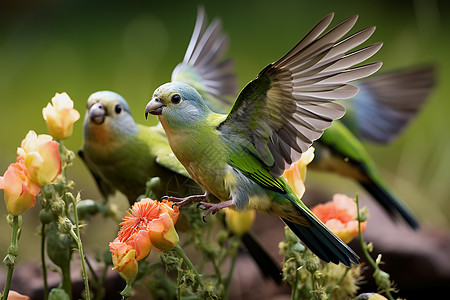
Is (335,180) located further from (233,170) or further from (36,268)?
(233,170)

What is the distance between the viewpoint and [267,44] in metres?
A: 3.10

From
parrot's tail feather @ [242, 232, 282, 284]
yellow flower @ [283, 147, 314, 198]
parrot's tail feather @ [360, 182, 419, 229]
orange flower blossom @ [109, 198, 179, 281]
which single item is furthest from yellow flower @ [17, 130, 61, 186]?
parrot's tail feather @ [360, 182, 419, 229]

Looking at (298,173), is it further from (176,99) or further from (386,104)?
(386,104)

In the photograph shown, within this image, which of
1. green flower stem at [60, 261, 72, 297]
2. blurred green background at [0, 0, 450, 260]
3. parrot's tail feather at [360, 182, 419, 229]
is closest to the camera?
green flower stem at [60, 261, 72, 297]

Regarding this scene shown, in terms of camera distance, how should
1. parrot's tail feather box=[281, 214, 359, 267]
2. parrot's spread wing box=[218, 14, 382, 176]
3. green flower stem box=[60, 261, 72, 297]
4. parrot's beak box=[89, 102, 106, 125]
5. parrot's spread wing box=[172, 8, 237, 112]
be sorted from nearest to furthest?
1. parrot's spread wing box=[218, 14, 382, 176]
2. parrot's tail feather box=[281, 214, 359, 267]
3. green flower stem box=[60, 261, 72, 297]
4. parrot's beak box=[89, 102, 106, 125]
5. parrot's spread wing box=[172, 8, 237, 112]

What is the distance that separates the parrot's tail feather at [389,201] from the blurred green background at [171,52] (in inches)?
27.5

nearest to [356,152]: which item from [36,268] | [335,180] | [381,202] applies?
[381,202]

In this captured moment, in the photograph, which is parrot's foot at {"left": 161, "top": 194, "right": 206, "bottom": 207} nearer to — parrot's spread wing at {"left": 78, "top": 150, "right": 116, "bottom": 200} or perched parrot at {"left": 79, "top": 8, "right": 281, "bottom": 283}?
perched parrot at {"left": 79, "top": 8, "right": 281, "bottom": 283}

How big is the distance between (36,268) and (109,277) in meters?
0.17

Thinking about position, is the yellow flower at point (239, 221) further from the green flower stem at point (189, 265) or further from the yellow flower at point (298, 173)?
the green flower stem at point (189, 265)

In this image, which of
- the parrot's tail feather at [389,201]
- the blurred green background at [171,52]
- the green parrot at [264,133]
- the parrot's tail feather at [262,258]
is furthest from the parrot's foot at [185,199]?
the blurred green background at [171,52]

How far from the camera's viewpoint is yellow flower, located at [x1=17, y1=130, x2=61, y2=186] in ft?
2.51

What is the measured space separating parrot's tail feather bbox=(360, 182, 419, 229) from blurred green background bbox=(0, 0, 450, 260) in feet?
2.29

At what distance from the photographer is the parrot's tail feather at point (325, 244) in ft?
2.69
